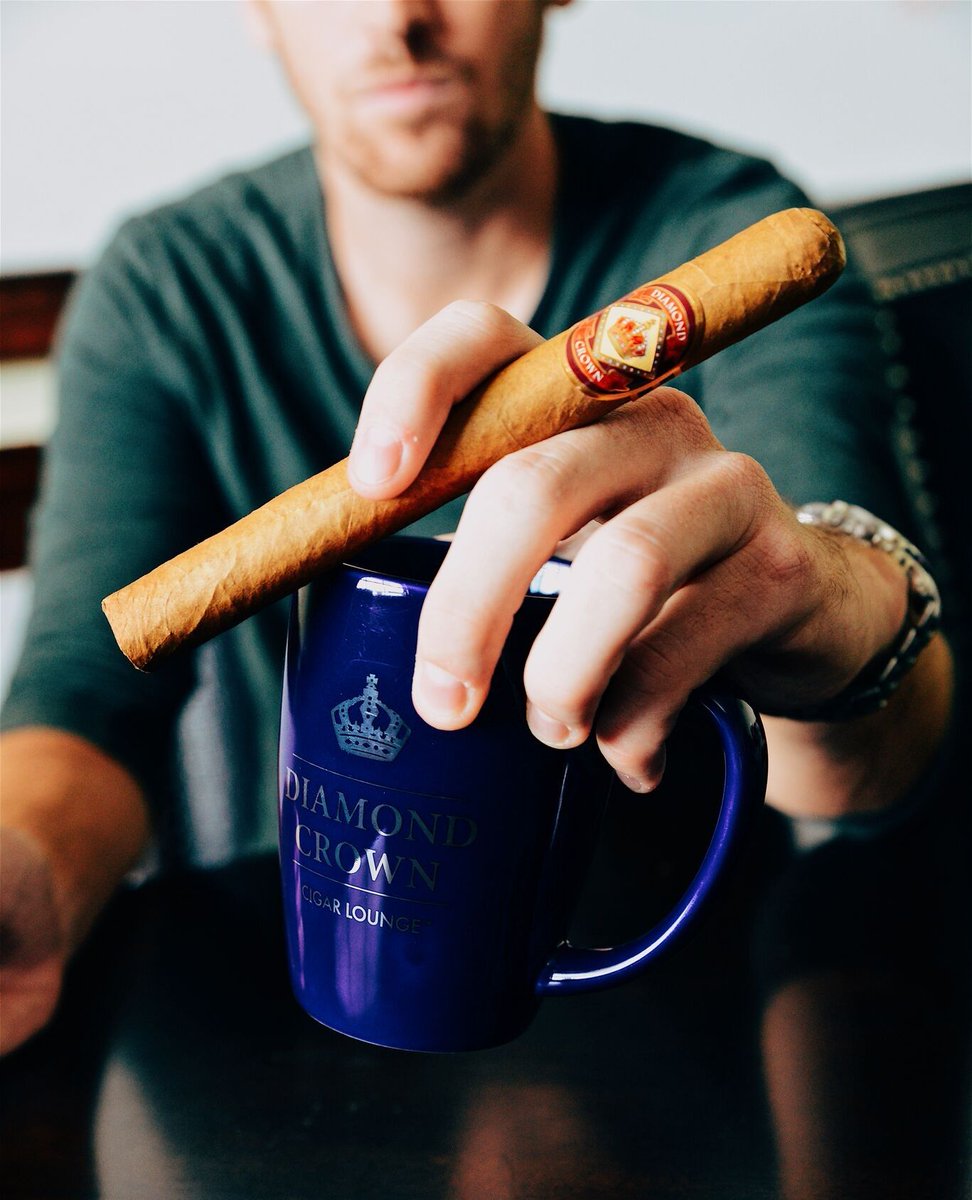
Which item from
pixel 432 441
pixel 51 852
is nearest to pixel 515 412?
pixel 432 441

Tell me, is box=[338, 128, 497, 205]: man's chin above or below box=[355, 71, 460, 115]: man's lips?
below

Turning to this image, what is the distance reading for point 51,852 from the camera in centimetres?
70

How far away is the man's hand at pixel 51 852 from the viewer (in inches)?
23.7

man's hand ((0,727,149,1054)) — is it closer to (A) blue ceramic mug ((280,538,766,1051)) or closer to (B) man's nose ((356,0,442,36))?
(A) blue ceramic mug ((280,538,766,1051))

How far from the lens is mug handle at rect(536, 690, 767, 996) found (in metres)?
0.41

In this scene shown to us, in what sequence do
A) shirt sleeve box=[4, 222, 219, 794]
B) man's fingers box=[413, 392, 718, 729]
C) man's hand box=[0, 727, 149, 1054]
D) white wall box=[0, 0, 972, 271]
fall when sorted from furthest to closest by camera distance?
white wall box=[0, 0, 972, 271] < shirt sleeve box=[4, 222, 219, 794] < man's hand box=[0, 727, 149, 1054] < man's fingers box=[413, 392, 718, 729]

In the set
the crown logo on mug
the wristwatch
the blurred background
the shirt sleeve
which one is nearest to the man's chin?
the shirt sleeve

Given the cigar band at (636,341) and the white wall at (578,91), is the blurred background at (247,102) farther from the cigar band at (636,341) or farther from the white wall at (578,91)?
the cigar band at (636,341)

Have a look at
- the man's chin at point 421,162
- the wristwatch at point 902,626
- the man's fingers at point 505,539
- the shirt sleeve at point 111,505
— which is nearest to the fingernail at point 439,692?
the man's fingers at point 505,539

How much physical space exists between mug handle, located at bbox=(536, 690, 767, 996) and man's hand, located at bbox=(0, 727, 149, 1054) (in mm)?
343

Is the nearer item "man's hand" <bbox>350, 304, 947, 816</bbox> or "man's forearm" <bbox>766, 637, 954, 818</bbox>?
"man's hand" <bbox>350, 304, 947, 816</bbox>

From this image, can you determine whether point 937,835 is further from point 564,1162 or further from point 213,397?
point 213,397

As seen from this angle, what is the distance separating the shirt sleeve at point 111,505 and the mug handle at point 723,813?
23.2 inches

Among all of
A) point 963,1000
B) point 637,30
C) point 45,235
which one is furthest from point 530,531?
point 637,30
